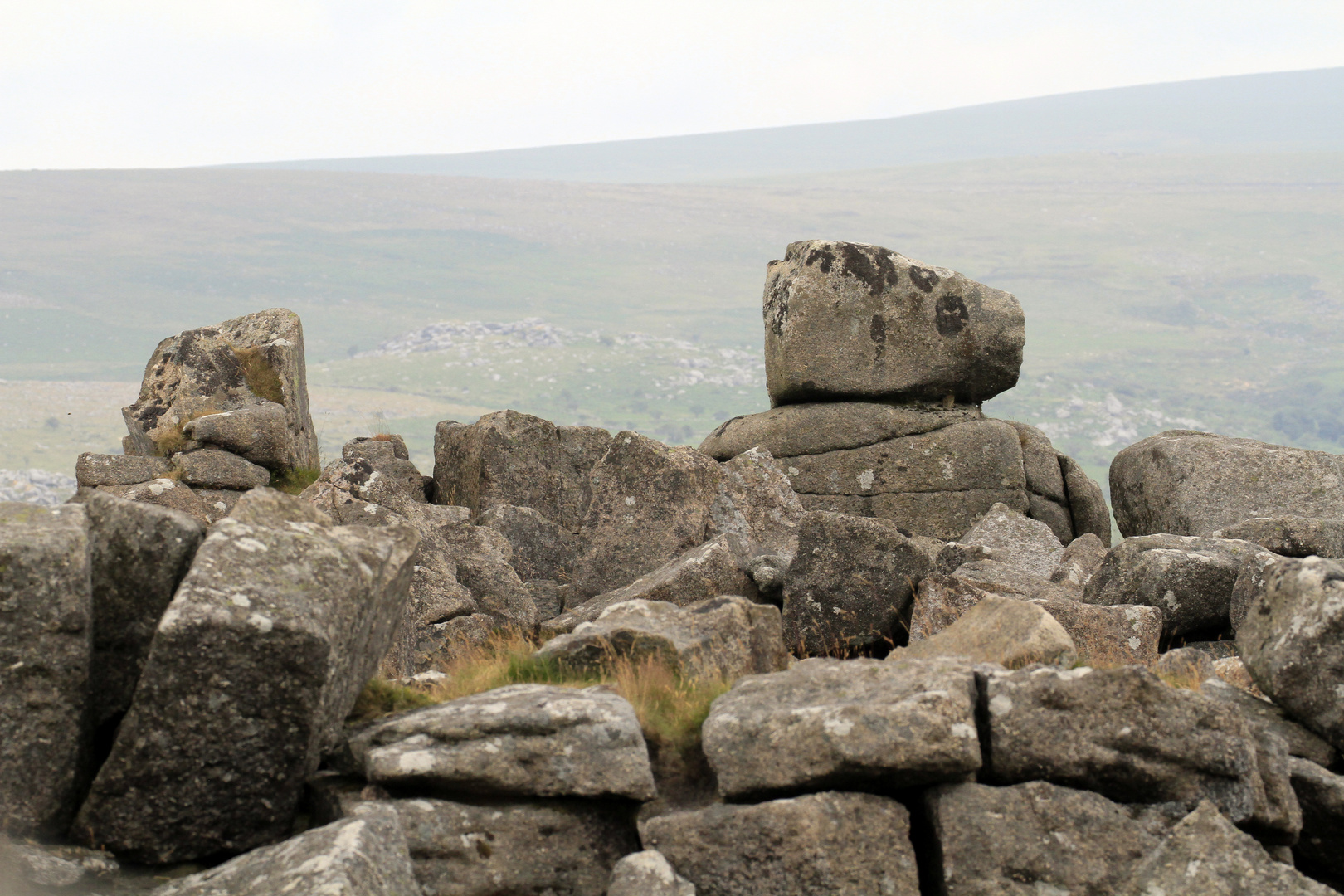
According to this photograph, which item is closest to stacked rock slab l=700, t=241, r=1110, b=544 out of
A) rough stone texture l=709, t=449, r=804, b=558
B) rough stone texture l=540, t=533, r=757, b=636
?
rough stone texture l=709, t=449, r=804, b=558

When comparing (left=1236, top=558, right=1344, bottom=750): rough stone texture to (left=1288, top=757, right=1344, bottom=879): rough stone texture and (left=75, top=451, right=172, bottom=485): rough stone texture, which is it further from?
(left=75, top=451, right=172, bottom=485): rough stone texture

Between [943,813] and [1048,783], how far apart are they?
3.20ft

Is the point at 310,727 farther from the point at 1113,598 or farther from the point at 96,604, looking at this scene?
the point at 1113,598

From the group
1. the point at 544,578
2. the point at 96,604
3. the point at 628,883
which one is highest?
the point at 96,604

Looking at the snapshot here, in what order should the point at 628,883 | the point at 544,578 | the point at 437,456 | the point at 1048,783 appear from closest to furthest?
the point at 628,883
the point at 1048,783
the point at 544,578
the point at 437,456

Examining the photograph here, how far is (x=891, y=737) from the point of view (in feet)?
33.2

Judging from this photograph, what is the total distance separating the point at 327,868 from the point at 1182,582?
12.6 m

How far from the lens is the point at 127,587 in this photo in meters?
10.9

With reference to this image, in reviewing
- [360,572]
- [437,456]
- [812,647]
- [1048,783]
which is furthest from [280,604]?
[437,456]

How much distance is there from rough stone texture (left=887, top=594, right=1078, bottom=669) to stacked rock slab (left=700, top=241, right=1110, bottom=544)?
42.5ft

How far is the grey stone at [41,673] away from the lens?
9.80m

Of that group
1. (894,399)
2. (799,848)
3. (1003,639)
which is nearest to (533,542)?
(894,399)

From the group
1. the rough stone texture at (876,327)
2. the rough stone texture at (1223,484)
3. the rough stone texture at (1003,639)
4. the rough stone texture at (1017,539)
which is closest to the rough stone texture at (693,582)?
the rough stone texture at (1003,639)

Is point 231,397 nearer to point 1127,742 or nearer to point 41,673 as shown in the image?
point 41,673
